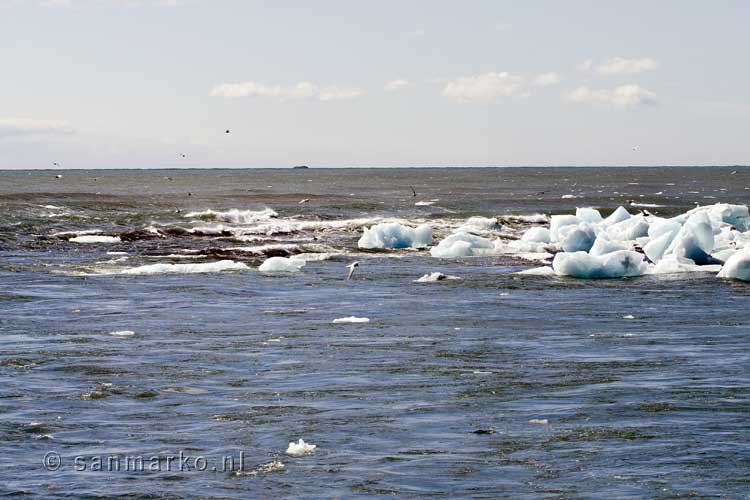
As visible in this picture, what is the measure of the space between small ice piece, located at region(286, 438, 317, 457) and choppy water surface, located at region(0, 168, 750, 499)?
0.09 meters

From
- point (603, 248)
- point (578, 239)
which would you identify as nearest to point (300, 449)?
point (603, 248)

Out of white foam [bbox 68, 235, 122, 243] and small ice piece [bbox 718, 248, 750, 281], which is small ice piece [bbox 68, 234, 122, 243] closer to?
white foam [bbox 68, 235, 122, 243]

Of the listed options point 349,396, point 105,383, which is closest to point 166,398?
point 105,383

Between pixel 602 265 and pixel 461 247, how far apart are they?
6.61 meters

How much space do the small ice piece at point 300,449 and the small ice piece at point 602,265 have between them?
50.8 ft

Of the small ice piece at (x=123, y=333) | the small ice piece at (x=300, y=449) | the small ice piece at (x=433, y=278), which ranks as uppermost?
the small ice piece at (x=433, y=278)

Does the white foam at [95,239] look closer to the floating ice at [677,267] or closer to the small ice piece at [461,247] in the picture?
the small ice piece at [461,247]

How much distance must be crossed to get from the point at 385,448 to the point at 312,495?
1484mm

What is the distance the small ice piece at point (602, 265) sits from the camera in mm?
24531

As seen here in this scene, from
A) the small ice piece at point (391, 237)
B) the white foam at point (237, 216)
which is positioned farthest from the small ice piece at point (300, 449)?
the white foam at point (237, 216)

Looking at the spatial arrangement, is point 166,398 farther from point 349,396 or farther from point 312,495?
point 312,495

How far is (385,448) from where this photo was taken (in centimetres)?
1001

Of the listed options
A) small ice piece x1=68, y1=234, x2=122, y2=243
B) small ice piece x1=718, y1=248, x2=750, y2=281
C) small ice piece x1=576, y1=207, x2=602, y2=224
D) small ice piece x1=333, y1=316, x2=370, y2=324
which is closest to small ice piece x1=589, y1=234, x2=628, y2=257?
small ice piece x1=718, y1=248, x2=750, y2=281

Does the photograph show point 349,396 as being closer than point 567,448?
No
